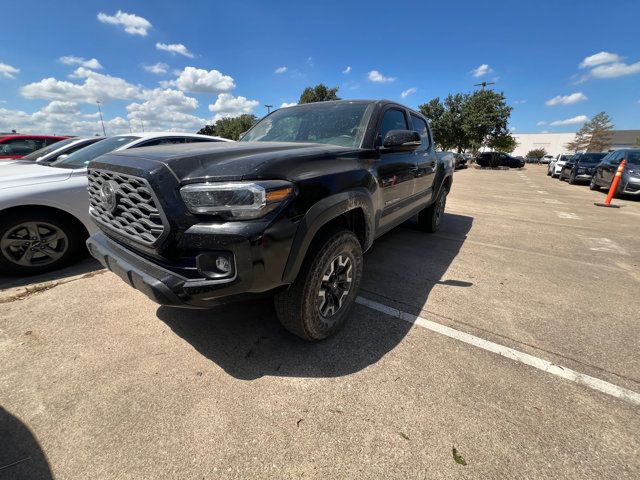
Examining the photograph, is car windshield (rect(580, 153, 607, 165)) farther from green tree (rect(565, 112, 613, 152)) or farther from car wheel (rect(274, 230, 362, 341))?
green tree (rect(565, 112, 613, 152))

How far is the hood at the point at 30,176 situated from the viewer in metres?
3.21

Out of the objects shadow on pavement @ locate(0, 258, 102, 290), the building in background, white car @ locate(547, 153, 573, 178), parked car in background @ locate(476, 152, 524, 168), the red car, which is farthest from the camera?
the building in background

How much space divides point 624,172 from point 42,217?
14649mm

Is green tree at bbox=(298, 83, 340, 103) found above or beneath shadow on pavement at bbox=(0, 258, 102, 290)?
above

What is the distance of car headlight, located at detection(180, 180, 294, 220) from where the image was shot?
162 centimetres

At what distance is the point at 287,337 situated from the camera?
2.43 metres

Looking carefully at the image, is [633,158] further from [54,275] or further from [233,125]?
[233,125]

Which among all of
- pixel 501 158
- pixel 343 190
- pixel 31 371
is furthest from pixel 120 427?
pixel 501 158

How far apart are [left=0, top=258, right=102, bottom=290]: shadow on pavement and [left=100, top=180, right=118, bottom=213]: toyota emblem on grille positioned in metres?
1.93

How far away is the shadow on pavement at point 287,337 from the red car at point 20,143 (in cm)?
888

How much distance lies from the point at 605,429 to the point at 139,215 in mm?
2948

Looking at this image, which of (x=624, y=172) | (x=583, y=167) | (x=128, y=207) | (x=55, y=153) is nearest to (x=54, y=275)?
(x=55, y=153)

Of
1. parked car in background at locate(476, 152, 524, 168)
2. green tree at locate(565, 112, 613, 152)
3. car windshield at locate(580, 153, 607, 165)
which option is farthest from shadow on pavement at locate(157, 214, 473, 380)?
green tree at locate(565, 112, 613, 152)

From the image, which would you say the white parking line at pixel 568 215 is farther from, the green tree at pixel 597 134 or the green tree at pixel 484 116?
the green tree at pixel 597 134
